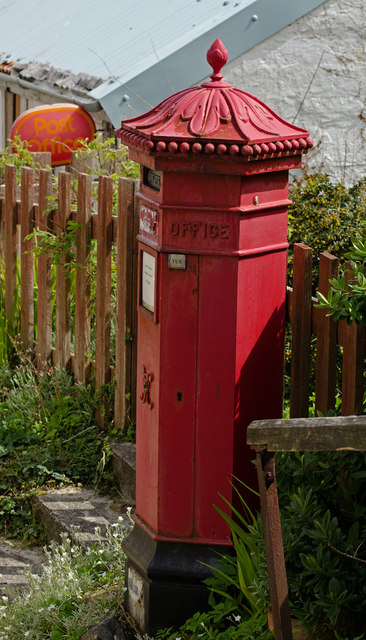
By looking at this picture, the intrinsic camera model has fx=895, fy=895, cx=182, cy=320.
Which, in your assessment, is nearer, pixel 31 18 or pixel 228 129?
pixel 228 129

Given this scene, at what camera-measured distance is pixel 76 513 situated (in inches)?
197

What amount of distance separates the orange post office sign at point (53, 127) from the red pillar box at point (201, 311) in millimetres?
5108

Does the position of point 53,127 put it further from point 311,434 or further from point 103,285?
point 311,434

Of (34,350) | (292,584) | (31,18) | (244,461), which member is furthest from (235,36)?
(292,584)

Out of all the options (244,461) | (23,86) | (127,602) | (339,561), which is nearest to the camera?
(339,561)

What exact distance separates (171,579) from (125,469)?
55.9 inches

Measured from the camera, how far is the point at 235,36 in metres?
8.20

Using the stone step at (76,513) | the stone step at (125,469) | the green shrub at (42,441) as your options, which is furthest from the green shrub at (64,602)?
the green shrub at (42,441)

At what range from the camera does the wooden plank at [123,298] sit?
5.14 m

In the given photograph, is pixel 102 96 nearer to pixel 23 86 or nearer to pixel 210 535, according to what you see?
pixel 23 86

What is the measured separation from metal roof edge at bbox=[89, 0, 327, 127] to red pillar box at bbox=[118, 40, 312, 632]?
4.74 meters

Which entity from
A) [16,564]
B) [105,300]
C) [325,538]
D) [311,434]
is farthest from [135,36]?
[311,434]

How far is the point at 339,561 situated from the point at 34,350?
362 centimetres

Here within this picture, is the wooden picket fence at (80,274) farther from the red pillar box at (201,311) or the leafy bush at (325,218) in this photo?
the red pillar box at (201,311)
